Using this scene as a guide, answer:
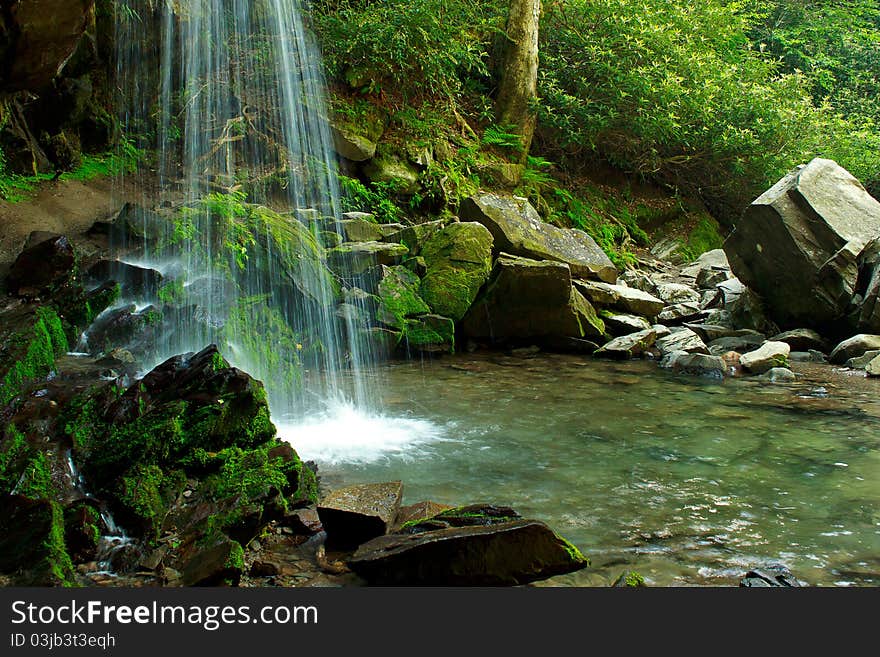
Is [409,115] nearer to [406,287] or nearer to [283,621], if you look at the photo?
[406,287]

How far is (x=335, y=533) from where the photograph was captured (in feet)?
12.1

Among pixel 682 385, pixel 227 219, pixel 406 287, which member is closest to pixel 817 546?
pixel 682 385

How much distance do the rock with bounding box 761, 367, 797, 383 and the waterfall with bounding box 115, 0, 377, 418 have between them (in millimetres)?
Answer: 5696

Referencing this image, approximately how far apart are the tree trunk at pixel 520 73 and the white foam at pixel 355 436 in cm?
970

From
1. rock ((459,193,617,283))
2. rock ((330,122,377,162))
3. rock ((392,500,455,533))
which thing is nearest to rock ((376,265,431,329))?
rock ((459,193,617,283))

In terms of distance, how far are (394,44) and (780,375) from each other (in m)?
8.94

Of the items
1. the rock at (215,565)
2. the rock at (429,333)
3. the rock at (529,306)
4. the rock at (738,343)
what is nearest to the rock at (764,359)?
the rock at (738,343)

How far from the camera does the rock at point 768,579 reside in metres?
3.13

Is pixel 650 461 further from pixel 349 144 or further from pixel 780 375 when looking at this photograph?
pixel 349 144

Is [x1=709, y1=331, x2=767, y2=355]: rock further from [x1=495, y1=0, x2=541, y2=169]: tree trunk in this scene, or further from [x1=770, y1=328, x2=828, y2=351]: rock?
[x1=495, y1=0, x2=541, y2=169]: tree trunk

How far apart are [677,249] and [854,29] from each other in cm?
1507

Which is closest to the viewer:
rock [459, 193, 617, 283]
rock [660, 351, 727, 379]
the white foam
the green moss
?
the green moss

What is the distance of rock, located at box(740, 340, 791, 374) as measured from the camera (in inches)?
369

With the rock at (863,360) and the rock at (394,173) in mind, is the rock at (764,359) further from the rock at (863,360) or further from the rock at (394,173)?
the rock at (394,173)
